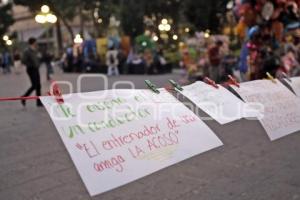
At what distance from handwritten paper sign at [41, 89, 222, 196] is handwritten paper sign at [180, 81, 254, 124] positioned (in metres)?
0.26

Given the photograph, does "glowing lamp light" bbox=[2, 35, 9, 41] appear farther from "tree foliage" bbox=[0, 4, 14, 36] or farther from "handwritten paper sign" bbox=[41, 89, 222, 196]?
"handwritten paper sign" bbox=[41, 89, 222, 196]

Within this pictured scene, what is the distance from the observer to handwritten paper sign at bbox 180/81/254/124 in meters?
3.64

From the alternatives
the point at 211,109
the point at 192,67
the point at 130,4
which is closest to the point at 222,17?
the point at 130,4

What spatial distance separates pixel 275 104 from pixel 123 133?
6.33 feet

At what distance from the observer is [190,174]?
5.11m

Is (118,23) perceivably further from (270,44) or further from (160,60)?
(270,44)

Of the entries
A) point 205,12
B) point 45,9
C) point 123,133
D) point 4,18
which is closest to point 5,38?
point 4,18

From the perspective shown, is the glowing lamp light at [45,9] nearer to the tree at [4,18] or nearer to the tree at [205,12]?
the tree at [205,12]

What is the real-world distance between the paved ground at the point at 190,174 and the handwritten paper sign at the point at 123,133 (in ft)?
4.28

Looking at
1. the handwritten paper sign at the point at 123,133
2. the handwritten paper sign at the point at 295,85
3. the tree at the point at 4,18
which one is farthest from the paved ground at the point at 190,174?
the tree at the point at 4,18

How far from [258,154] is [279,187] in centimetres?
135


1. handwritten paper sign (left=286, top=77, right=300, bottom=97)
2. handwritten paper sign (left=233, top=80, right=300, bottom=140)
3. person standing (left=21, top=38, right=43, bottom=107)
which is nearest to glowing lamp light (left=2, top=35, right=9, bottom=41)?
person standing (left=21, top=38, right=43, bottom=107)

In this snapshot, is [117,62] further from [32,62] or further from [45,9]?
[32,62]

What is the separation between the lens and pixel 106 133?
292 cm
